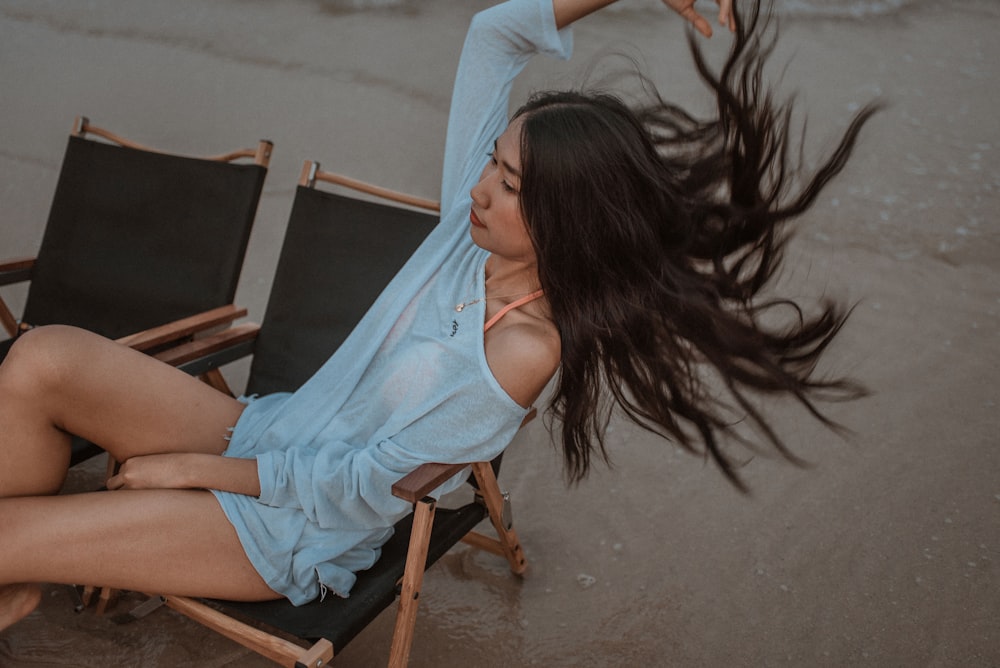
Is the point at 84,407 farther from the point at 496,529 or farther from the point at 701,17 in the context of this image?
the point at 701,17

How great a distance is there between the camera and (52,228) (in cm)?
319

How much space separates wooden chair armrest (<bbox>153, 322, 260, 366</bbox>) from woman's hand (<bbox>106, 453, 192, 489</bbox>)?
25.7 inches

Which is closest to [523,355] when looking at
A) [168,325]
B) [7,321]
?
[168,325]

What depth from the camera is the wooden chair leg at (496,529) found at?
7.54 ft

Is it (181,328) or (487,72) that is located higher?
(487,72)

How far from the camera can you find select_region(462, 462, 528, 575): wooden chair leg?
230 cm

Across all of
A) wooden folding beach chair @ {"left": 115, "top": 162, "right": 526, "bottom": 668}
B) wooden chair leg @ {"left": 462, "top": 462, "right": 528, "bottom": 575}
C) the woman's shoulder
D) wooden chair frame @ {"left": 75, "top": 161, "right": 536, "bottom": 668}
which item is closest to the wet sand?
wooden chair leg @ {"left": 462, "top": 462, "right": 528, "bottom": 575}

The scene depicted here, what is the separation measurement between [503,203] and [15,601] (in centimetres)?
122

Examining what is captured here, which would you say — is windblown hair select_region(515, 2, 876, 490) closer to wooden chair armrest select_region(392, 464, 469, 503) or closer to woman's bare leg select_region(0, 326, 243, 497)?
wooden chair armrest select_region(392, 464, 469, 503)

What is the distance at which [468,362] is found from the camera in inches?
76.5

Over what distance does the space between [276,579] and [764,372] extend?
116 centimetres

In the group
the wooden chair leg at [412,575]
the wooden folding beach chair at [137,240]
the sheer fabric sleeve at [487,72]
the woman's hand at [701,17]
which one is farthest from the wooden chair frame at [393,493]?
the woman's hand at [701,17]

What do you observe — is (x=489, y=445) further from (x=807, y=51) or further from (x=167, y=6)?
(x=167, y=6)

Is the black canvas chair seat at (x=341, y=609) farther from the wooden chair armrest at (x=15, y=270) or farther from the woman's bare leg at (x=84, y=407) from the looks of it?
the wooden chair armrest at (x=15, y=270)
